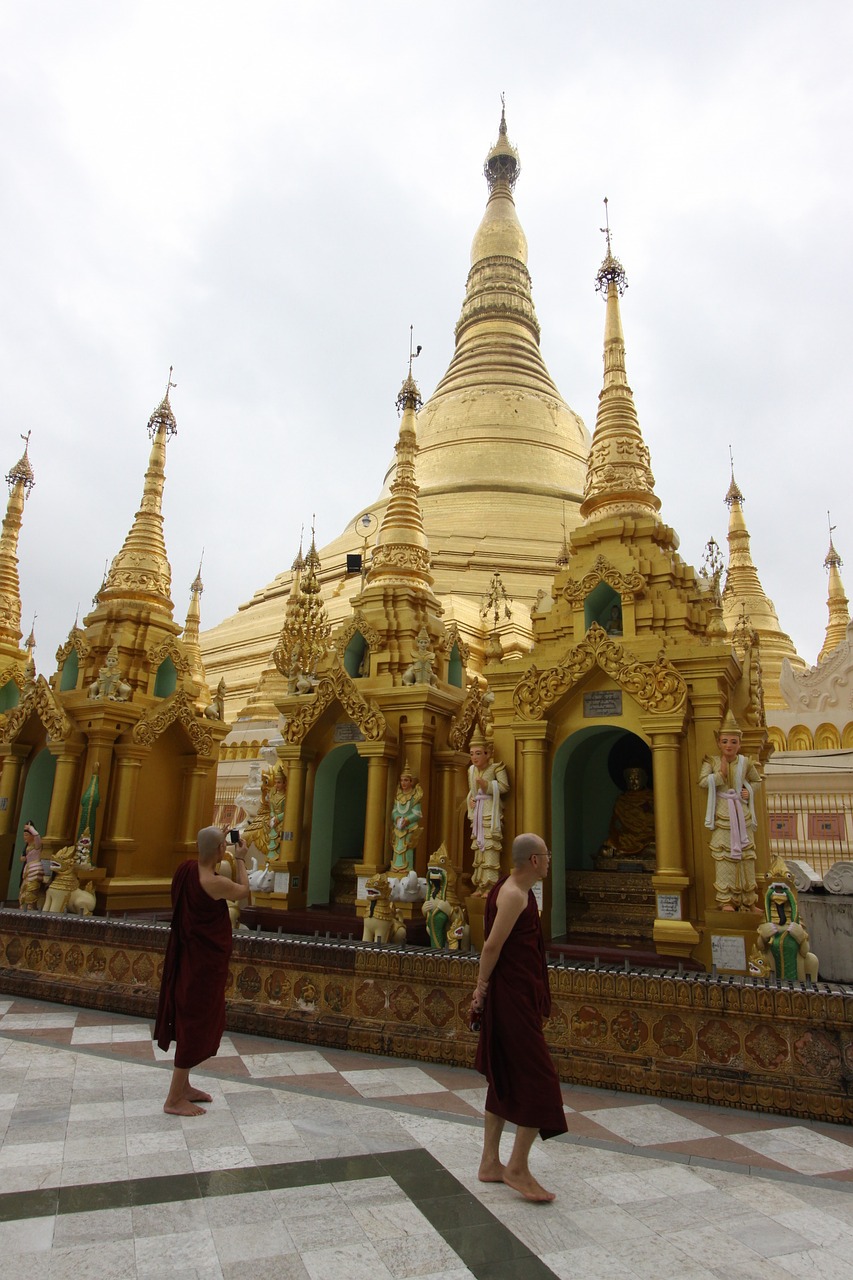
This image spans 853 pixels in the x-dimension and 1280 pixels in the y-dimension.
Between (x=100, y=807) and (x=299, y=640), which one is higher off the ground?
(x=299, y=640)

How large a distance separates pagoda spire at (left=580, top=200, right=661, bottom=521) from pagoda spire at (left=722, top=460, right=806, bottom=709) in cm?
909

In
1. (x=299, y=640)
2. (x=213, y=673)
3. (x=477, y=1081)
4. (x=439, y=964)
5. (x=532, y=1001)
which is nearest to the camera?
(x=532, y=1001)

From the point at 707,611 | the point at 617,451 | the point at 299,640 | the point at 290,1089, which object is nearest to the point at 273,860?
the point at 299,640

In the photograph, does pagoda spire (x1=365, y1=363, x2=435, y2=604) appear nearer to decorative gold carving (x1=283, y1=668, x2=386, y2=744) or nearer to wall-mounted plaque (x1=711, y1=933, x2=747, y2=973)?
decorative gold carving (x1=283, y1=668, x2=386, y2=744)

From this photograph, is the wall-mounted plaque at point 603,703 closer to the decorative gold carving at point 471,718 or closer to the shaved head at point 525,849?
the decorative gold carving at point 471,718

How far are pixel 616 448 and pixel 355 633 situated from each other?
428 centimetres

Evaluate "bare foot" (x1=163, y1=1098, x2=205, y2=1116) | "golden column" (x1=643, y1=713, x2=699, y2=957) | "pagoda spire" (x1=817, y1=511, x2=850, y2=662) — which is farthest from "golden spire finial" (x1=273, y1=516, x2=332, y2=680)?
"pagoda spire" (x1=817, y1=511, x2=850, y2=662)

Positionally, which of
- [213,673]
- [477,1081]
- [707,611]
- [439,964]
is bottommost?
[477,1081]

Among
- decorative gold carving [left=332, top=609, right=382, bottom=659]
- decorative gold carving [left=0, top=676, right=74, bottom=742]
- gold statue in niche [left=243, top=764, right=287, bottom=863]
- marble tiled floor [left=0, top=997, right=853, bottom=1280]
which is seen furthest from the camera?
decorative gold carving [left=0, top=676, right=74, bottom=742]

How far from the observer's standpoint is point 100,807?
1193 cm

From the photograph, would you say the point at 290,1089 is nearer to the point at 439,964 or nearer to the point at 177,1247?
the point at 439,964

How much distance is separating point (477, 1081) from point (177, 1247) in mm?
3063

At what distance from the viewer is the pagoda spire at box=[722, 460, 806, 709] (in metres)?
19.4

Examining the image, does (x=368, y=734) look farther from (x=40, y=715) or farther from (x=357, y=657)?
(x=40, y=715)
